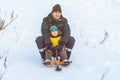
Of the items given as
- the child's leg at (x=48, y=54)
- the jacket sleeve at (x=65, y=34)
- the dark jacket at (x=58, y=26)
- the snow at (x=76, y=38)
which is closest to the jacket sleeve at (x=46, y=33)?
the dark jacket at (x=58, y=26)

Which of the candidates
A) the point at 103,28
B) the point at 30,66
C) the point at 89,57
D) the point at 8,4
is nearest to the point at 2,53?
the point at 30,66

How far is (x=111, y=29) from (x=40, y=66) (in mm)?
2292

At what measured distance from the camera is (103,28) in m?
9.57

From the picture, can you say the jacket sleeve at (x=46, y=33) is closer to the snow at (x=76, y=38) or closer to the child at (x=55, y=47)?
the child at (x=55, y=47)

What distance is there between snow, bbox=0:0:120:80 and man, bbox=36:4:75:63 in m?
0.25

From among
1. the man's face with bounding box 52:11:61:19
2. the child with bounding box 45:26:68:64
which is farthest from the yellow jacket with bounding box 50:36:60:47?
the man's face with bounding box 52:11:61:19

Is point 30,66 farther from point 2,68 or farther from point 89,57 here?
point 89,57

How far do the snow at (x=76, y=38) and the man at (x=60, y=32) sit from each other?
253 mm

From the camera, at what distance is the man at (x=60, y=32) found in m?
7.78

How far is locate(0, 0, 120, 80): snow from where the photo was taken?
7.32 meters

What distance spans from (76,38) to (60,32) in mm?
1272

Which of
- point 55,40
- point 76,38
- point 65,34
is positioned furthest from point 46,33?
point 76,38

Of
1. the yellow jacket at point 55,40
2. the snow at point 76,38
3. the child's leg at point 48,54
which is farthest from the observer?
the yellow jacket at point 55,40

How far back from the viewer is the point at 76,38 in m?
9.16
